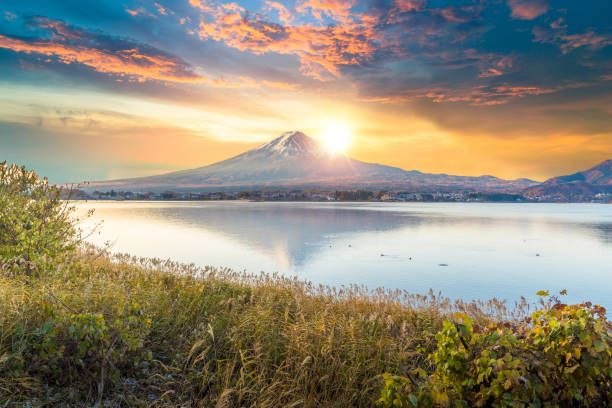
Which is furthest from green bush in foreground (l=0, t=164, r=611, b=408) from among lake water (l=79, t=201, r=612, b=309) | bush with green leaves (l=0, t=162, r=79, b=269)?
lake water (l=79, t=201, r=612, b=309)

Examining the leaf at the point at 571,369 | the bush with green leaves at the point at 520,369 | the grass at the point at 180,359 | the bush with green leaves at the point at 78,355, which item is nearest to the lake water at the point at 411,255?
the grass at the point at 180,359

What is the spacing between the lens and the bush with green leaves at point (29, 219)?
7.38 meters

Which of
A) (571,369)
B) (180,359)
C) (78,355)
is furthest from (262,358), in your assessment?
(571,369)

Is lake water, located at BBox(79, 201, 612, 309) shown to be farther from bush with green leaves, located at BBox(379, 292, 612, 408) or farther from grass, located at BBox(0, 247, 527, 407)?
bush with green leaves, located at BBox(379, 292, 612, 408)

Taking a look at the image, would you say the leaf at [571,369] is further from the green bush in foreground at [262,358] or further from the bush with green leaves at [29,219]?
the bush with green leaves at [29,219]

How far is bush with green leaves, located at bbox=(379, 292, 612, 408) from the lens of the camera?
331 cm

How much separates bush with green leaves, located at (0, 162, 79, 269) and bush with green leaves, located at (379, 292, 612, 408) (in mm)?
6951

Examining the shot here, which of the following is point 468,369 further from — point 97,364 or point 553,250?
point 553,250

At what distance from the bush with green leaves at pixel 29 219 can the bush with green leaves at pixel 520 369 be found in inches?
274

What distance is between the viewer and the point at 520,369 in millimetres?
3549

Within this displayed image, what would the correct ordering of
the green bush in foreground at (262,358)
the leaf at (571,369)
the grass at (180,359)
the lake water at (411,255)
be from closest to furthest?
the leaf at (571,369)
the green bush in foreground at (262,358)
the grass at (180,359)
the lake water at (411,255)

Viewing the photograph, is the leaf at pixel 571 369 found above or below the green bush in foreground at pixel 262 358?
above

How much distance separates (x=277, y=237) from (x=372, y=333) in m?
19.4

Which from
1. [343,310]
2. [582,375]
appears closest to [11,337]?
[343,310]
